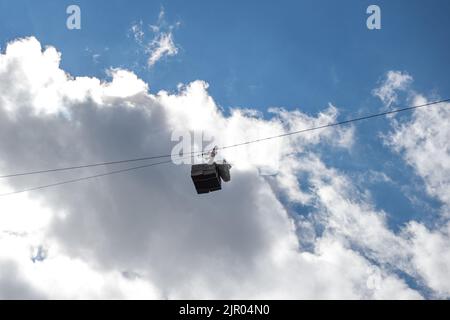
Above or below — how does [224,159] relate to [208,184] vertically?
above
